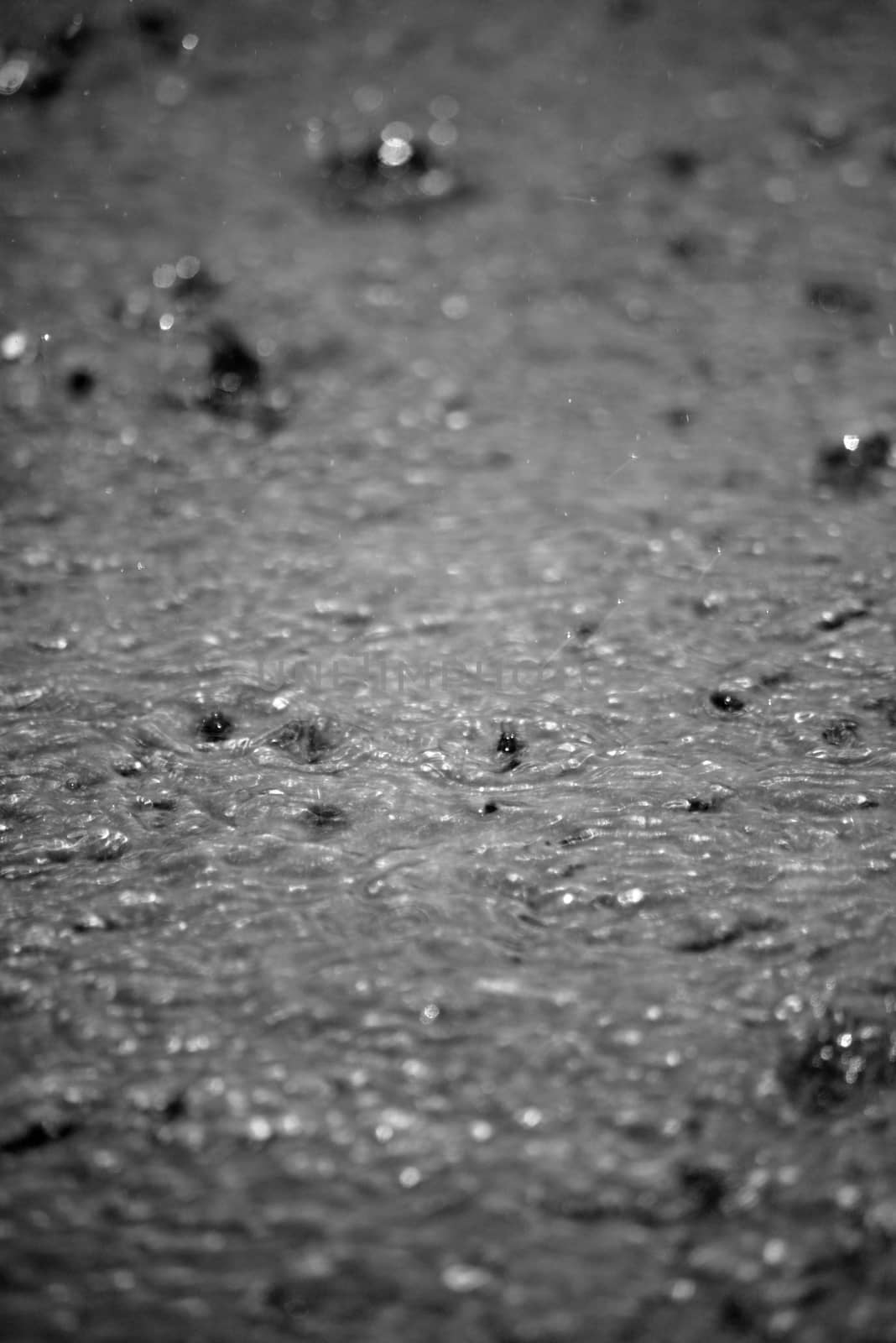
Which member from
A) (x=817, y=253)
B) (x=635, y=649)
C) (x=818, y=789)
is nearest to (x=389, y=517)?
(x=635, y=649)

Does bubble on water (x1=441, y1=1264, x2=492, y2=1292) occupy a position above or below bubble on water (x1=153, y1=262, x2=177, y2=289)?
below

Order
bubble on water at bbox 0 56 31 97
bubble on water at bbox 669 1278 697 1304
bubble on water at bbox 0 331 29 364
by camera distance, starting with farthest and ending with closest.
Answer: bubble on water at bbox 0 56 31 97, bubble on water at bbox 0 331 29 364, bubble on water at bbox 669 1278 697 1304

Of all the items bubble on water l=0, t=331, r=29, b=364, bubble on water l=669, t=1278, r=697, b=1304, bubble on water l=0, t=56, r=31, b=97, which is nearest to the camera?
bubble on water l=669, t=1278, r=697, b=1304

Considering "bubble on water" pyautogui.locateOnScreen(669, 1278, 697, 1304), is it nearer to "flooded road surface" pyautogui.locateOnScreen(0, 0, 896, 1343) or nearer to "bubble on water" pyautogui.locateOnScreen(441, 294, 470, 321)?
"flooded road surface" pyautogui.locateOnScreen(0, 0, 896, 1343)

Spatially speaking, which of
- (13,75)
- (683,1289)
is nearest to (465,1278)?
(683,1289)

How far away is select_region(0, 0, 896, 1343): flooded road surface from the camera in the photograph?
59 cm

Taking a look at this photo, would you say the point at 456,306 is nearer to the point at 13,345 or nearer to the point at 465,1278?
the point at 13,345

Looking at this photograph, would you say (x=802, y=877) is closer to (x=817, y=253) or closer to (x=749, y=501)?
(x=749, y=501)

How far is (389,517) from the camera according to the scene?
100 centimetres

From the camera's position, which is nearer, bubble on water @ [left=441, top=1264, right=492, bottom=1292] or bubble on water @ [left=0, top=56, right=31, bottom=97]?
bubble on water @ [left=441, top=1264, right=492, bottom=1292]

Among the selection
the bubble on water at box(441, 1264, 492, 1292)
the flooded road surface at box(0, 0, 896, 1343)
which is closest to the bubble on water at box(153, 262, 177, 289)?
the flooded road surface at box(0, 0, 896, 1343)

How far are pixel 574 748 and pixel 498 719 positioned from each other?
5cm

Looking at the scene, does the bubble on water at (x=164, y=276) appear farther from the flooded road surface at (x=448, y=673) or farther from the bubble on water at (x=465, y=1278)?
the bubble on water at (x=465, y=1278)

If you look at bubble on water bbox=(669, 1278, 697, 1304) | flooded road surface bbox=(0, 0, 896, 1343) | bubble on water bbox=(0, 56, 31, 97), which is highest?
bubble on water bbox=(0, 56, 31, 97)
